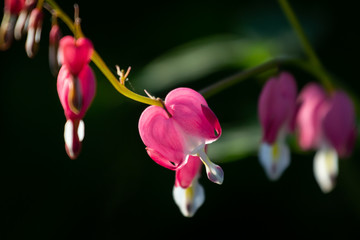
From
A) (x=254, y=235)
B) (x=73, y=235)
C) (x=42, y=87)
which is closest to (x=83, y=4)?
(x=42, y=87)

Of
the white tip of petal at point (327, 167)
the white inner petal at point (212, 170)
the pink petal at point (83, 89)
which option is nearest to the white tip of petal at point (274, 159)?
the white tip of petal at point (327, 167)

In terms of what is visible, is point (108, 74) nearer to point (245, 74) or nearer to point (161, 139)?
point (161, 139)

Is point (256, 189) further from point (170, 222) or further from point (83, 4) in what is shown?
point (83, 4)

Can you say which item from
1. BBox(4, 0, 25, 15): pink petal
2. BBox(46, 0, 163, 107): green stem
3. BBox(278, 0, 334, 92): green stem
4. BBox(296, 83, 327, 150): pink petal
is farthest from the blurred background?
BBox(4, 0, 25, 15): pink petal

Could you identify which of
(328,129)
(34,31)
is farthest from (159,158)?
(328,129)

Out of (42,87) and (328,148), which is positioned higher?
(42,87)

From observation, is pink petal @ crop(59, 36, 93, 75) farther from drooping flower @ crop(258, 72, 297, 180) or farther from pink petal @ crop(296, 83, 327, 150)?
pink petal @ crop(296, 83, 327, 150)
